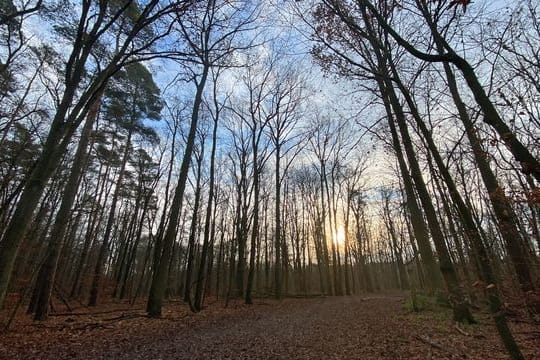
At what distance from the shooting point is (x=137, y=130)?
642 inches

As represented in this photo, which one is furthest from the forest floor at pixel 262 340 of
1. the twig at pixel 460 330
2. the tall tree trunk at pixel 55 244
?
A: the tall tree trunk at pixel 55 244

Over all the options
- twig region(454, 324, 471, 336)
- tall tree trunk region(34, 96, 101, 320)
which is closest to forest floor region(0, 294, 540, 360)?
twig region(454, 324, 471, 336)

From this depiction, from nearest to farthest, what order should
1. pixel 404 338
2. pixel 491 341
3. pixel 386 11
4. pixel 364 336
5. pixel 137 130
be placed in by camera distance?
pixel 386 11 < pixel 491 341 < pixel 404 338 < pixel 364 336 < pixel 137 130

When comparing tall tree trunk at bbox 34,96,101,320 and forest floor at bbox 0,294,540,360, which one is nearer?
forest floor at bbox 0,294,540,360

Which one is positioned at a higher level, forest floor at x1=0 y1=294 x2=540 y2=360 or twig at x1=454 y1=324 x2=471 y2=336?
twig at x1=454 y1=324 x2=471 y2=336

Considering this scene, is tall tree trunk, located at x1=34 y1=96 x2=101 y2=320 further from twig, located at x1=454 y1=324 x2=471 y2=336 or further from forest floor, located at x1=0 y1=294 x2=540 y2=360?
twig, located at x1=454 y1=324 x2=471 y2=336

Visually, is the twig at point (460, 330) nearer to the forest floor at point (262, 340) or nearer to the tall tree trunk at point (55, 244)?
the forest floor at point (262, 340)

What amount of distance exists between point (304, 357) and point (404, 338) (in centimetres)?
259

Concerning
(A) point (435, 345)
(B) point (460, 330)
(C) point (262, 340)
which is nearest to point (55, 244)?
(C) point (262, 340)

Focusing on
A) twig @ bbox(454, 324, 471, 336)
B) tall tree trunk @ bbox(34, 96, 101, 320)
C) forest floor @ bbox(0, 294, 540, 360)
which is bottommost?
forest floor @ bbox(0, 294, 540, 360)

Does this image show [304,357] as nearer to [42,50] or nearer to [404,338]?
[404,338]

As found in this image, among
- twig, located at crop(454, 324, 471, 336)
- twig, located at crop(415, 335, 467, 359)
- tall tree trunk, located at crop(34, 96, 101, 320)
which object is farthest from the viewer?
tall tree trunk, located at crop(34, 96, 101, 320)

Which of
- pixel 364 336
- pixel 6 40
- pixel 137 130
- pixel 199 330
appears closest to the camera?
pixel 364 336

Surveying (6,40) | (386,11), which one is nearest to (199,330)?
(386,11)
